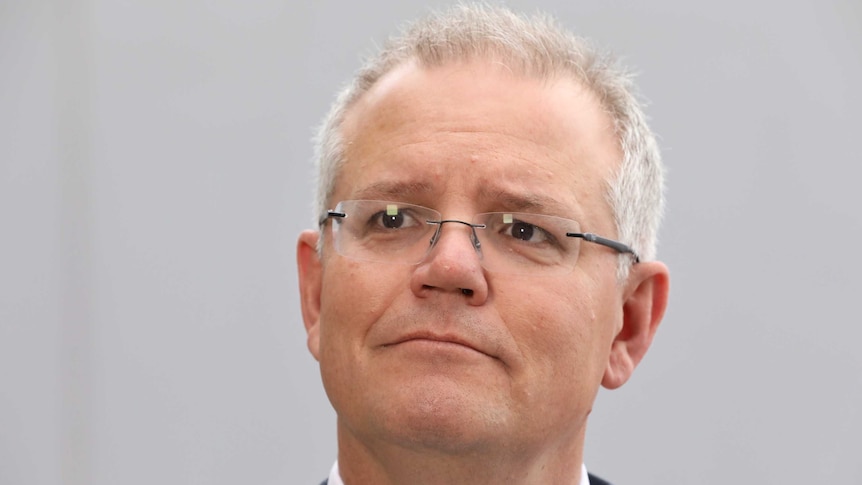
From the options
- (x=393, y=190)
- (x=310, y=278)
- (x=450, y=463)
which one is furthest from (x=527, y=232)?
(x=310, y=278)

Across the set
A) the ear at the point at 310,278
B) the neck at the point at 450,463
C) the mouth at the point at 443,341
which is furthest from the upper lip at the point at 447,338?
the ear at the point at 310,278

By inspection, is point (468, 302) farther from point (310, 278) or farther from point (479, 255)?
point (310, 278)

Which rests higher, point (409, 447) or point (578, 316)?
point (578, 316)

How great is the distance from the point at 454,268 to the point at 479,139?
339mm

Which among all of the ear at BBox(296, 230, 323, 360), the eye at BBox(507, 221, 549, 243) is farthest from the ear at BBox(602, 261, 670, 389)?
the ear at BBox(296, 230, 323, 360)

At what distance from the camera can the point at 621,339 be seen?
3.01 metres

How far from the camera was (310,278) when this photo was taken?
3.08 metres

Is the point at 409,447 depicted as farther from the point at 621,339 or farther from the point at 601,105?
the point at 601,105

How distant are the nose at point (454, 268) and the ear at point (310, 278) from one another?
536mm

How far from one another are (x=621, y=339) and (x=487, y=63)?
804mm

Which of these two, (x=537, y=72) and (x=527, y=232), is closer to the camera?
(x=527, y=232)

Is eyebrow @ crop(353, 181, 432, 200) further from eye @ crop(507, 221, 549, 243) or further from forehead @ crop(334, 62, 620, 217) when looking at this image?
eye @ crop(507, 221, 549, 243)

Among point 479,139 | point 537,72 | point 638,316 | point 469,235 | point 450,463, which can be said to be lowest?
point 450,463

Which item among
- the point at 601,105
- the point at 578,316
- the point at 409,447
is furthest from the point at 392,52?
the point at 409,447
